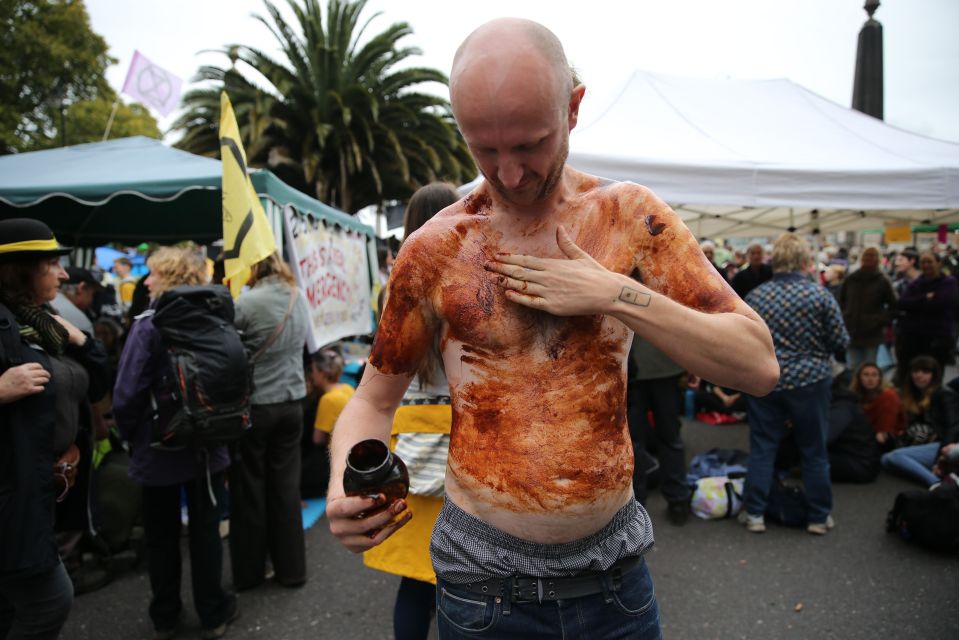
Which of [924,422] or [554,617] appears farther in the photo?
[924,422]

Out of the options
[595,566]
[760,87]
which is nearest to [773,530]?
[595,566]

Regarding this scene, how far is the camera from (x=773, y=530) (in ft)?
14.0

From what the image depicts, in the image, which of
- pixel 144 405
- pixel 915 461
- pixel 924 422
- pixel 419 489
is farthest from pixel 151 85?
pixel 924 422

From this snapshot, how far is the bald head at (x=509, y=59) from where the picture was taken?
102cm

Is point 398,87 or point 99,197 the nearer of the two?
point 99,197

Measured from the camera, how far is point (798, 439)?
4188 millimetres

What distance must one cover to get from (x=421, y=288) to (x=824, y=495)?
408 centimetres

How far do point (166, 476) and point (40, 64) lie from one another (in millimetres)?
24301

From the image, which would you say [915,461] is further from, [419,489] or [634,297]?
[634,297]

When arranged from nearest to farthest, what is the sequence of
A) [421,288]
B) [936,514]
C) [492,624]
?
1. [492,624]
2. [421,288]
3. [936,514]

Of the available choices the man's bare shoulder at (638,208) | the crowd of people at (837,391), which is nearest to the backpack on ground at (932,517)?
the crowd of people at (837,391)

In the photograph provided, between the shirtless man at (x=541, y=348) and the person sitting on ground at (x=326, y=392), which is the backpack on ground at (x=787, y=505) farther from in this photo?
the shirtless man at (x=541, y=348)

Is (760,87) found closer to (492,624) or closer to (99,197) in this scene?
(99,197)

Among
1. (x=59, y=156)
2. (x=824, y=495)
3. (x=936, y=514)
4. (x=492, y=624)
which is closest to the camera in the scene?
(x=492, y=624)
